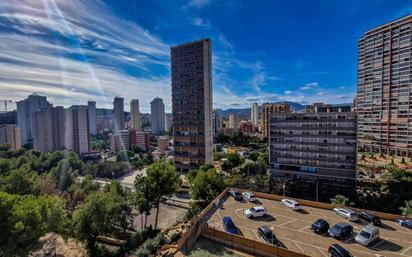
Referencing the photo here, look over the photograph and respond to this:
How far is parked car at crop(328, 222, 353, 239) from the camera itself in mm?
10570

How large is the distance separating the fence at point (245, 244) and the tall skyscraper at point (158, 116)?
99258 millimetres

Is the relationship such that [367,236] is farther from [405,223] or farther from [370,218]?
[405,223]

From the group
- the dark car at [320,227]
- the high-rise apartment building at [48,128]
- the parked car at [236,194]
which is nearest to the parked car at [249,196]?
the parked car at [236,194]

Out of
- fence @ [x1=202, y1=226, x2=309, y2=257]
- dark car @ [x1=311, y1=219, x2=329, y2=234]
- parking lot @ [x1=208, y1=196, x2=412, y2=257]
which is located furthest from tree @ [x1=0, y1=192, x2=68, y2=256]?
dark car @ [x1=311, y1=219, x2=329, y2=234]

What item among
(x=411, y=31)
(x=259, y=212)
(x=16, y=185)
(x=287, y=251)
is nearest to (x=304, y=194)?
(x=259, y=212)

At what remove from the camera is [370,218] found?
39.6 ft

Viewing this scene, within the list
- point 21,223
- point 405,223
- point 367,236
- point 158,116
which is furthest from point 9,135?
point 405,223

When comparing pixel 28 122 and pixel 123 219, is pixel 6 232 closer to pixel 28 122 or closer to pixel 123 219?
pixel 123 219

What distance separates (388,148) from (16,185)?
231 feet

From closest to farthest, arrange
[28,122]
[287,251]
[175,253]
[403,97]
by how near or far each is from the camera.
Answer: [287,251], [175,253], [403,97], [28,122]

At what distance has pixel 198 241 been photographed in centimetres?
1100

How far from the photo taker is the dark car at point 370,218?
39.0 ft

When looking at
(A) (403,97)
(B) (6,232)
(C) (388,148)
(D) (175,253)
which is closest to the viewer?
(D) (175,253)

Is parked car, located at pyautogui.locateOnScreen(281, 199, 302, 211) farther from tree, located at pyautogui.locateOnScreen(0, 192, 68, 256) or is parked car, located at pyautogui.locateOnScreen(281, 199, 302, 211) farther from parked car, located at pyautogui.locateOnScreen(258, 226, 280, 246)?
tree, located at pyautogui.locateOnScreen(0, 192, 68, 256)
